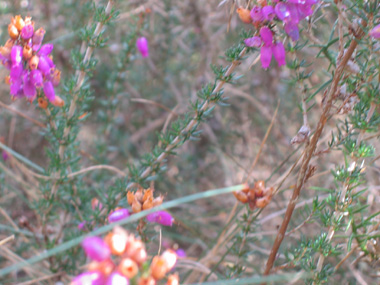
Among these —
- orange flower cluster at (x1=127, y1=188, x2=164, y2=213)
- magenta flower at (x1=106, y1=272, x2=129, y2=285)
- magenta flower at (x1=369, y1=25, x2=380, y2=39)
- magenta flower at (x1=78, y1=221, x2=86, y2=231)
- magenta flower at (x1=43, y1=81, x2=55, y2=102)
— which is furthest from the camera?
magenta flower at (x1=78, y1=221, x2=86, y2=231)

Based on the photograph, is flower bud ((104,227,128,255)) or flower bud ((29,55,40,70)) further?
flower bud ((29,55,40,70))

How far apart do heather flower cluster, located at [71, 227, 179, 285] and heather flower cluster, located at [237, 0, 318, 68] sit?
31.6 inches

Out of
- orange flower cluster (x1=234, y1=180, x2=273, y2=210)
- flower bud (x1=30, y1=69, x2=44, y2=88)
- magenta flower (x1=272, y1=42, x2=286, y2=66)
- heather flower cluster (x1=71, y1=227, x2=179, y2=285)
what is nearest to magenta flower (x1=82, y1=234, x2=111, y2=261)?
heather flower cluster (x1=71, y1=227, x2=179, y2=285)

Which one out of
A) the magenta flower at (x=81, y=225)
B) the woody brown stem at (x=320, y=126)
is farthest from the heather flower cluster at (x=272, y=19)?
the magenta flower at (x=81, y=225)

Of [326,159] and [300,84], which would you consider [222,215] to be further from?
[300,84]

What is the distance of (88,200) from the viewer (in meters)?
2.04

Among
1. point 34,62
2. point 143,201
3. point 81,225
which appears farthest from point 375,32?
point 81,225

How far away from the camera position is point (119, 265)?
0.89m

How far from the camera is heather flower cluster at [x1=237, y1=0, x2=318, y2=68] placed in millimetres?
1291

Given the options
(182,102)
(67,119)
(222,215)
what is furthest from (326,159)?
(67,119)

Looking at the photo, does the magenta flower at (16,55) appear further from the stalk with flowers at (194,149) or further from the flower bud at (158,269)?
the flower bud at (158,269)

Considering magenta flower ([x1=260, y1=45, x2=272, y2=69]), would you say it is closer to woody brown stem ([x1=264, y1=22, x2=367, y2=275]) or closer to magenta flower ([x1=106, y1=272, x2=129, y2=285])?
woody brown stem ([x1=264, y1=22, x2=367, y2=275])

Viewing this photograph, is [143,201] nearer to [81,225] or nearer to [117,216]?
[117,216]

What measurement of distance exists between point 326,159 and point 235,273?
1.55m
